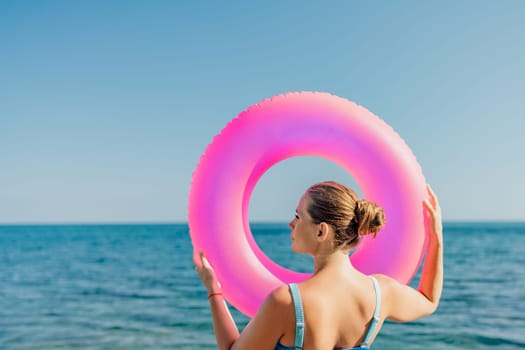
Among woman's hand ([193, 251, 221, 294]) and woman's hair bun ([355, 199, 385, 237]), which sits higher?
woman's hair bun ([355, 199, 385, 237])

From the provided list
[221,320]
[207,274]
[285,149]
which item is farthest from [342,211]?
[285,149]

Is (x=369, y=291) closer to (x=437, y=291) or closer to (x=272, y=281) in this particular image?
(x=437, y=291)

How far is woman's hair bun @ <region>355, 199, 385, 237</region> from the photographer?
1.80 m

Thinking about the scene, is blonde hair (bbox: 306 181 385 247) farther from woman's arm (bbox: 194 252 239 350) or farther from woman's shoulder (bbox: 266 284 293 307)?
woman's arm (bbox: 194 252 239 350)

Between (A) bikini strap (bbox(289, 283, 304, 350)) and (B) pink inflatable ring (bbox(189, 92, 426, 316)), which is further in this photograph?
(B) pink inflatable ring (bbox(189, 92, 426, 316))

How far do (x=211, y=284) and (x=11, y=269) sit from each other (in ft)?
76.9

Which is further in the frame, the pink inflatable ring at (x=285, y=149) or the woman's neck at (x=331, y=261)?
the pink inflatable ring at (x=285, y=149)

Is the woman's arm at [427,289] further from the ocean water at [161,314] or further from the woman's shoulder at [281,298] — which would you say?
the ocean water at [161,314]

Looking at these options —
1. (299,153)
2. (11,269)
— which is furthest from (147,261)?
(299,153)

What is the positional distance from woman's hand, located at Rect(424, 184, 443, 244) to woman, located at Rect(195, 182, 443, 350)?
1.42ft

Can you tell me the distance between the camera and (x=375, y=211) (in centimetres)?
182

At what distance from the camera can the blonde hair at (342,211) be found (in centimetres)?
178

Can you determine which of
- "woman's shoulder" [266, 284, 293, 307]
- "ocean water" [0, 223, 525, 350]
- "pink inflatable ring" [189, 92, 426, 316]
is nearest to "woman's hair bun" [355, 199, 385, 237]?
"woman's shoulder" [266, 284, 293, 307]

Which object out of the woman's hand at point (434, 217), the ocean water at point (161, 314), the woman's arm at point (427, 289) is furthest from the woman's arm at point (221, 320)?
the ocean water at point (161, 314)
